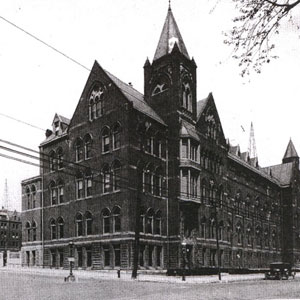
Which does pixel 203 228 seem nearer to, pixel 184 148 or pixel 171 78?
pixel 184 148

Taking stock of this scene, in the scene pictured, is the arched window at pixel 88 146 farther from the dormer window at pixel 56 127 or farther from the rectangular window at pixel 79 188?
the dormer window at pixel 56 127

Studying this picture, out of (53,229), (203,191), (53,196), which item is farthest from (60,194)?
(203,191)

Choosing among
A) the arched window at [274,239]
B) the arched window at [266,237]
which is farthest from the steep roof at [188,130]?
the arched window at [274,239]

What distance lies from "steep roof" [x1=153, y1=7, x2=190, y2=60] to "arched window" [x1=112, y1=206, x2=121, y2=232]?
15809 mm

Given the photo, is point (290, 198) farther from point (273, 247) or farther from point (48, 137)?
point (48, 137)

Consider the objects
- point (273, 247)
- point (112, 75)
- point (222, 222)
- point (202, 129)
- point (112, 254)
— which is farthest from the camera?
point (273, 247)

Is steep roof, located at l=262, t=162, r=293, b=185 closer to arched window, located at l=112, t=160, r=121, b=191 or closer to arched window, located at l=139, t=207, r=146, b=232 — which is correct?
arched window, located at l=139, t=207, r=146, b=232

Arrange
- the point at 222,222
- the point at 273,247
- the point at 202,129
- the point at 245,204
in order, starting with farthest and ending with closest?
the point at 273,247 < the point at 245,204 < the point at 222,222 < the point at 202,129

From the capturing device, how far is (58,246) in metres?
44.2

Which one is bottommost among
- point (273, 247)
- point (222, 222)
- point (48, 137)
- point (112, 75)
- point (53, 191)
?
point (273, 247)

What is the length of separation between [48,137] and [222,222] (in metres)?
21.2

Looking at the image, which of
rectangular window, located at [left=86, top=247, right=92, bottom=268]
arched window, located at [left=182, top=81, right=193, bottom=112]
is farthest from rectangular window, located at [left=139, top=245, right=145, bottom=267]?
arched window, located at [left=182, top=81, right=193, bottom=112]

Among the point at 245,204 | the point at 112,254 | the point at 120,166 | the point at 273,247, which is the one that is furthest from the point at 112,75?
the point at 273,247

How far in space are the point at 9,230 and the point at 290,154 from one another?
86.6 meters
